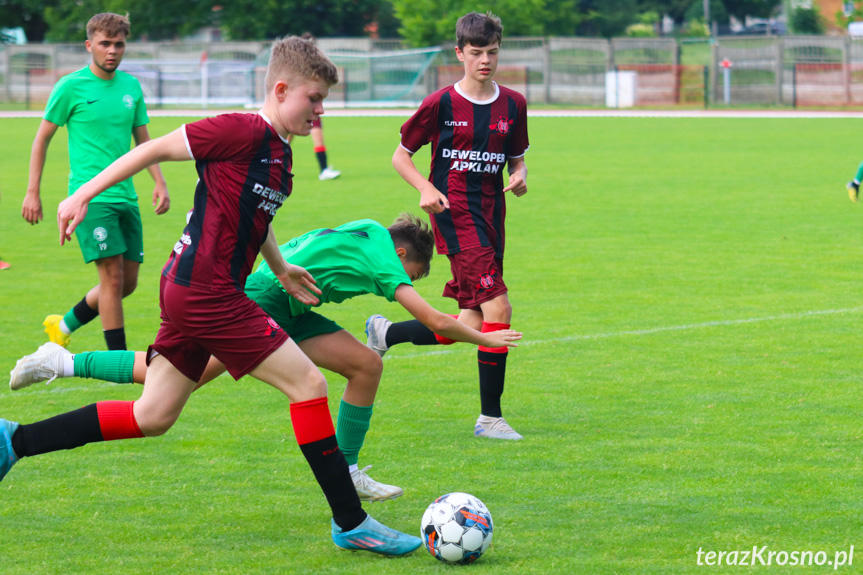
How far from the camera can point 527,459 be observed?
17.2 ft

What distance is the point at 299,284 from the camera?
438 cm

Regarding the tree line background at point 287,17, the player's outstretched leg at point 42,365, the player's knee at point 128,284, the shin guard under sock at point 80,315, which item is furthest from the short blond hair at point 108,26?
the tree line background at point 287,17

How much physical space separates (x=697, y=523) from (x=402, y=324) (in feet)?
8.03

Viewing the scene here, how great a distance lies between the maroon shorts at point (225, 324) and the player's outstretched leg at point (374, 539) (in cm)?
71

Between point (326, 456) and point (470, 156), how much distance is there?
240 cm

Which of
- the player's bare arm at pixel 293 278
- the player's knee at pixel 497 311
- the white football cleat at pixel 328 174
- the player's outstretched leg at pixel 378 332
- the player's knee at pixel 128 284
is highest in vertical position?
the player's bare arm at pixel 293 278

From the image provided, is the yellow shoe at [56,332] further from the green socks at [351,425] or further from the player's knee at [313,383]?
the player's knee at [313,383]

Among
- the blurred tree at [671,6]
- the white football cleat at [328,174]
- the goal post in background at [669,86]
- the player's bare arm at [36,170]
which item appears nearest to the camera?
the player's bare arm at [36,170]

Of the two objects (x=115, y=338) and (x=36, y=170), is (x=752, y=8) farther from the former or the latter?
(x=115, y=338)

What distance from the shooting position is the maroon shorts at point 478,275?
5.76 meters

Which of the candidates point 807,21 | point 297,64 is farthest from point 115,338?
point 807,21

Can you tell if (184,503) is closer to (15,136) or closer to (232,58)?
(15,136)
